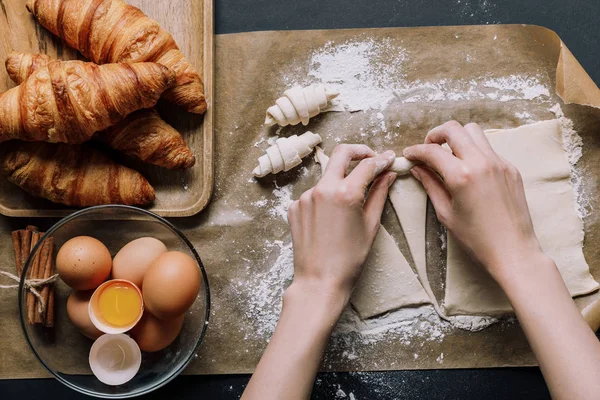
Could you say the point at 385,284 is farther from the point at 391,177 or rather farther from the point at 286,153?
the point at 286,153

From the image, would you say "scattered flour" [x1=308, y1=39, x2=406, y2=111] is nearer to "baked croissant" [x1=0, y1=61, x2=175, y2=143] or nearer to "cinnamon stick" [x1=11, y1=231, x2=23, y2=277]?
"baked croissant" [x1=0, y1=61, x2=175, y2=143]

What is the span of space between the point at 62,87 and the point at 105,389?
0.74 metres

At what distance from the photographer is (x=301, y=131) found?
4.89 ft

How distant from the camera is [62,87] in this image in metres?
1.25

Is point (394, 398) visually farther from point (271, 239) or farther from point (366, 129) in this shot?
point (366, 129)

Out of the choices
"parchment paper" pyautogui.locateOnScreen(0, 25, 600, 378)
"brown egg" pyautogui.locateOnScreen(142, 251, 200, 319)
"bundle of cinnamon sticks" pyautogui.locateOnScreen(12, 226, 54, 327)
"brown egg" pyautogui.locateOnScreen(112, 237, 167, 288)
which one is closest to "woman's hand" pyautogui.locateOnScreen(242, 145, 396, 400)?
"parchment paper" pyautogui.locateOnScreen(0, 25, 600, 378)

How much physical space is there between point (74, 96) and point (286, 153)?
1.74 feet

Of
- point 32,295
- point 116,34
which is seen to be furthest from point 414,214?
point 32,295

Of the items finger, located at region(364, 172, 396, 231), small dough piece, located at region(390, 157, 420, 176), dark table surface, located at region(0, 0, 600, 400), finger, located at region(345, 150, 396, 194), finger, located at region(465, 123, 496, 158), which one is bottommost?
finger, located at region(364, 172, 396, 231)

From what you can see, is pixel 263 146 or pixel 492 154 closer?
pixel 492 154

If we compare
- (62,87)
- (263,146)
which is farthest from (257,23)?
(62,87)

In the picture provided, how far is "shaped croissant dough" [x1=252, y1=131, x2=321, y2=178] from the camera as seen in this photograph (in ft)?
4.64

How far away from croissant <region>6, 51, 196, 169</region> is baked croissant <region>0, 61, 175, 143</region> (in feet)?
0.23

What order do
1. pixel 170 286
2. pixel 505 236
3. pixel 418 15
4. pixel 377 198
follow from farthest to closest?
pixel 418 15 → pixel 377 198 → pixel 505 236 → pixel 170 286
